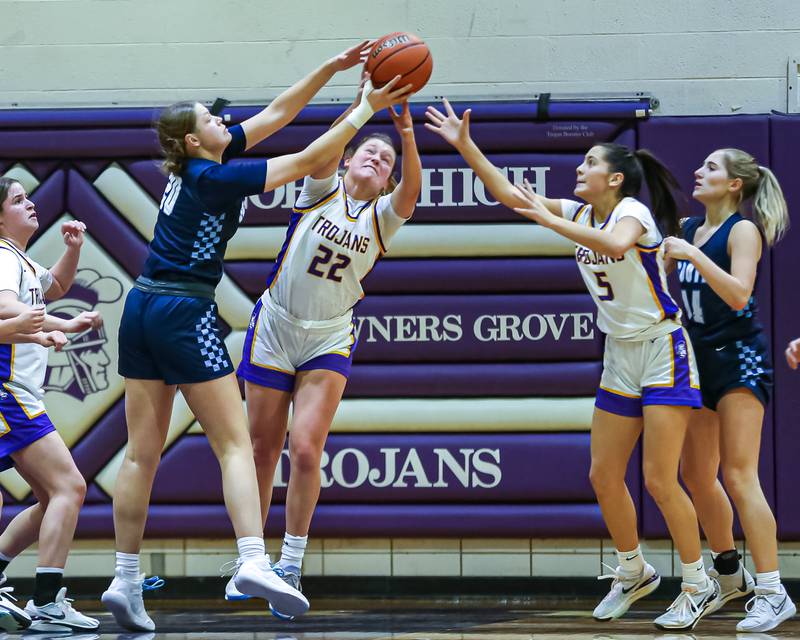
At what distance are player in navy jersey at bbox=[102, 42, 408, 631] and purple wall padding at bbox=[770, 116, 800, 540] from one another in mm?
2431

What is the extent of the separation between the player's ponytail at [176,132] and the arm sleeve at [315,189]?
0.72 meters

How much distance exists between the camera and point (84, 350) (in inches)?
218

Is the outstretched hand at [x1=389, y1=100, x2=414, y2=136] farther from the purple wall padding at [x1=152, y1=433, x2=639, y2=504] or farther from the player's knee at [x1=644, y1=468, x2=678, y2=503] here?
the purple wall padding at [x1=152, y1=433, x2=639, y2=504]

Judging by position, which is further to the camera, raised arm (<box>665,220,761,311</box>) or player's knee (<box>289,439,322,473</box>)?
player's knee (<box>289,439,322,473</box>)

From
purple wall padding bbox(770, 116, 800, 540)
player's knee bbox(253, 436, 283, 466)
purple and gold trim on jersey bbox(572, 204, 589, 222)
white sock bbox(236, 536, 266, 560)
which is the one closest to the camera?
white sock bbox(236, 536, 266, 560)

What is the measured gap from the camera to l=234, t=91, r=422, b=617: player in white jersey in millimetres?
4227

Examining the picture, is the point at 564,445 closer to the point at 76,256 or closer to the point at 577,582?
the point at 577,582

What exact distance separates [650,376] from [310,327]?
1.36m

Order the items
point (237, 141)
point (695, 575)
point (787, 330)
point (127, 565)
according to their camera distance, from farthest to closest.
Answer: point (787, 330)
point (695, 575)
point (237, 141)
point (127, 565)

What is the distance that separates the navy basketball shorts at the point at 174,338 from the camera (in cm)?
362

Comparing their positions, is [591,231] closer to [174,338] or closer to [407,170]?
[407,170]

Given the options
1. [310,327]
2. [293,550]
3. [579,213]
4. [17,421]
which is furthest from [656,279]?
→ [17,421]

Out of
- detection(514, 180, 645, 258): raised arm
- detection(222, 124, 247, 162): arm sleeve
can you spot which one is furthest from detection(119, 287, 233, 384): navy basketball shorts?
detection(514, 180, 645, 258): raised arm

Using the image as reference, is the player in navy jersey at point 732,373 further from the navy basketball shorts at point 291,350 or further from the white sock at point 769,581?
the navy basketball shorts at point 291,350
